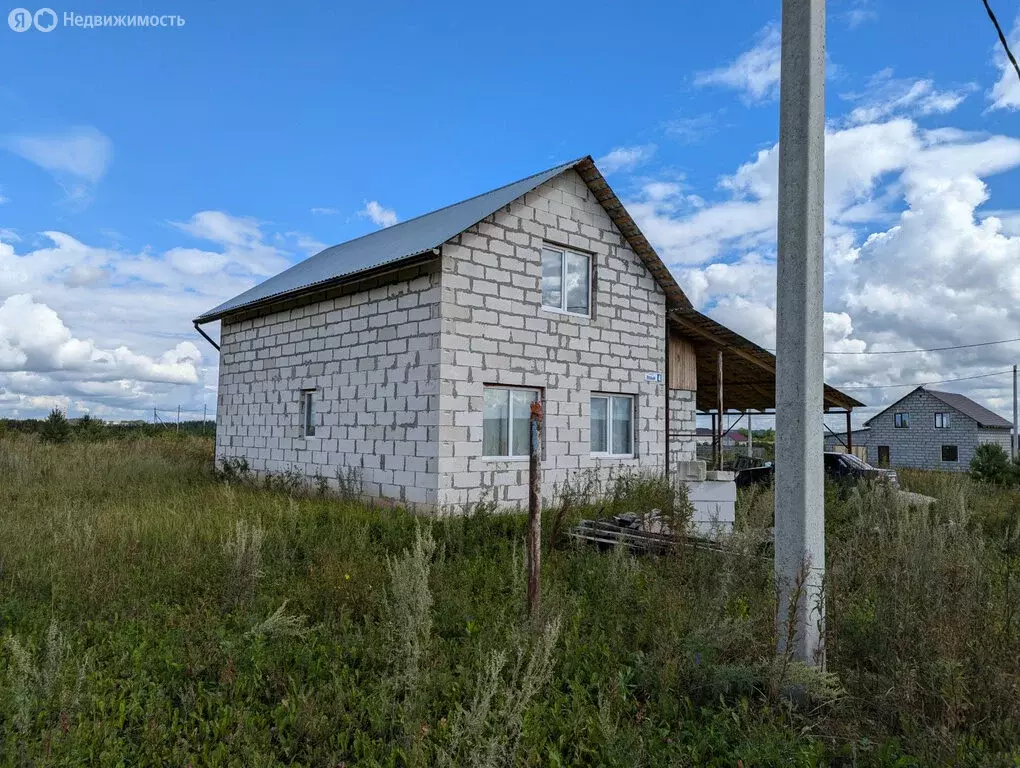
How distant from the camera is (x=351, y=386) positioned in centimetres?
1127

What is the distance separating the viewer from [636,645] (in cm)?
461

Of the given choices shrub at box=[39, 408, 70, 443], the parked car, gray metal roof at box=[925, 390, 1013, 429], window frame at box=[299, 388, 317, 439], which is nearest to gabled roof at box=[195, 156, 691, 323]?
window frame at box=[299, 388, 317, 439]

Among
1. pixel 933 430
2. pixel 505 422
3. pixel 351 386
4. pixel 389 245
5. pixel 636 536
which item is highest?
pixel 389 245

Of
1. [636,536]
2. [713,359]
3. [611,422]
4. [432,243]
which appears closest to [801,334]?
[636,536]

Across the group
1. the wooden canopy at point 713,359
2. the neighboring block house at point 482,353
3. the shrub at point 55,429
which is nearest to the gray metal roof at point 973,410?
the wooden canopy at point 713,359

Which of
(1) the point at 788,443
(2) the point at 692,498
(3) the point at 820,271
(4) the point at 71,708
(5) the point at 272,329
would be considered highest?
(5) the point at 272,329

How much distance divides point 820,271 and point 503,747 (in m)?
3.18

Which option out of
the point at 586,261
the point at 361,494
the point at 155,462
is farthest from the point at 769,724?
the point at 155,462

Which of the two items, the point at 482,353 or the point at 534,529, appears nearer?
the point at 534,529

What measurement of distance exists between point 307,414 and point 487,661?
31.4 feet

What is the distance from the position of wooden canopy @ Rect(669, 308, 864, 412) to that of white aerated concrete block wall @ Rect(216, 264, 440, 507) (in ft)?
19.2

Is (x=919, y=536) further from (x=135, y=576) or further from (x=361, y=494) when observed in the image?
(x=361, y=494)

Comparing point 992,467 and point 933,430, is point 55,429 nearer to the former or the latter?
point 992,467

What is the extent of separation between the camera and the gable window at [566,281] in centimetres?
1140
